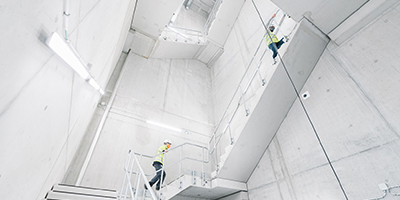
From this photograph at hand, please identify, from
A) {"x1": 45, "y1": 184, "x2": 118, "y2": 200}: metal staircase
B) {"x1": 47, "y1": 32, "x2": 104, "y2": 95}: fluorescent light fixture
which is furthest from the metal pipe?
{"x1": 47, "y1": 32, "x2": 104, "y2": 95}: fluorescent light fixture

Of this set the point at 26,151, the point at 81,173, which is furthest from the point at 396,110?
the point at 81,173

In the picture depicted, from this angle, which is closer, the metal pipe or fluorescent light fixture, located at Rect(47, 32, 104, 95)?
fluorescent light fixture, located at Rect(47, 32, 104, 95)

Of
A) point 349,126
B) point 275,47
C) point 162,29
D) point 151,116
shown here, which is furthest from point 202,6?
point 349,126

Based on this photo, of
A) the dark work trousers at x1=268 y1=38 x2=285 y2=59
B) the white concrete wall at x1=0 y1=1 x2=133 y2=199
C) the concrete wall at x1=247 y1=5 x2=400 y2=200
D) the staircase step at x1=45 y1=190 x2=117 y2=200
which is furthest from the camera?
the dark work trousers at x1=268 y1=38 x2=285 y2=59

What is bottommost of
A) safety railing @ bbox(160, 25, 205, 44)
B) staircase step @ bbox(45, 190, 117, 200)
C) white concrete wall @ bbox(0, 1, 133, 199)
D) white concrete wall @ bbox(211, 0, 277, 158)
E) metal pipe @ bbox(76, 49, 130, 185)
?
staircase step @ bbox(45, 190, 117, 200)

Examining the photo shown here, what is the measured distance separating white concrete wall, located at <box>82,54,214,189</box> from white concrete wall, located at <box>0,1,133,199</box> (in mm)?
2249

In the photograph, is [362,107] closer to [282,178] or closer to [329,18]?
[329,18]

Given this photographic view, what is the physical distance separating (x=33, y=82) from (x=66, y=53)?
43cm

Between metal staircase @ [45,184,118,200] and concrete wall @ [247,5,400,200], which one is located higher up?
concrete wall @ [247,5,400,200]

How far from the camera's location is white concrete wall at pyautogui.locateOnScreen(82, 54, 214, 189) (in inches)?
178

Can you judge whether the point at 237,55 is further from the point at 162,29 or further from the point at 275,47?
the point at 275,47

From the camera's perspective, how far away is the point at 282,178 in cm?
369

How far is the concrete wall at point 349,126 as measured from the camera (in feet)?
8.24

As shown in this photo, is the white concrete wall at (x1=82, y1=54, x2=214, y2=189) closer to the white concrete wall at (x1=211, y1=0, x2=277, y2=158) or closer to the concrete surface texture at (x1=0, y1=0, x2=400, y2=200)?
the concrete surface texture at (x1=0, y1=0, x2=400, y2=200)
